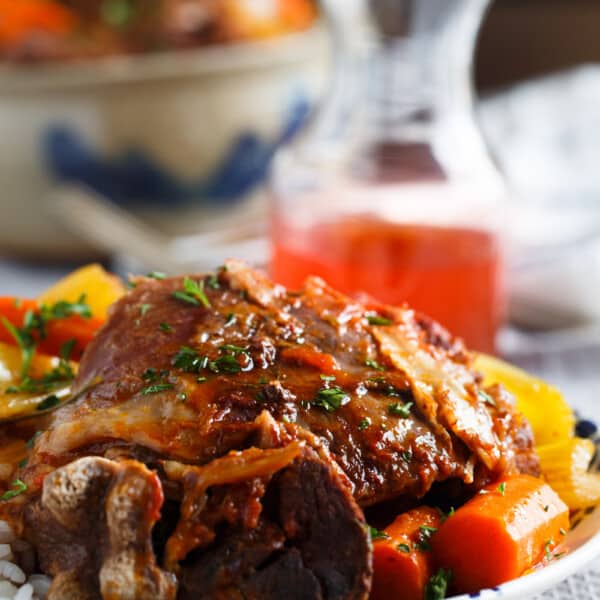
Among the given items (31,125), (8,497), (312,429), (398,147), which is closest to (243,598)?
(312,429)

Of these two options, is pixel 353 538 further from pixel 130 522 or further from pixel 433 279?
pixel 433 279

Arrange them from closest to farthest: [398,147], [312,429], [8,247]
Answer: [312,429] < [398,147] < [8,247]

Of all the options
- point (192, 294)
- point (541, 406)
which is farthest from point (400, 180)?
point (192, 294)

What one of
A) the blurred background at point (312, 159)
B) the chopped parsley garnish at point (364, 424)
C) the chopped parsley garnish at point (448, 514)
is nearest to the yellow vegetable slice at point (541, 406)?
the chopped parsley garnish at point (448, 514)

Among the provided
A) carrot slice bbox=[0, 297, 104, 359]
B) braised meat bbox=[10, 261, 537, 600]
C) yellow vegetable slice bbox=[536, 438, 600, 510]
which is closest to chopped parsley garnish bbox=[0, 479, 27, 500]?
braised meat bbox=[10, 261, 537, 600]

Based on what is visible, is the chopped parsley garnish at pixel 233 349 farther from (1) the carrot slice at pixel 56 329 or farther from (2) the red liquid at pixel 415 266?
(2) the red liquid at pixel 415 266
